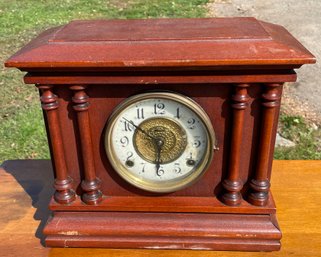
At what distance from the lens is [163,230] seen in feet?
3.70

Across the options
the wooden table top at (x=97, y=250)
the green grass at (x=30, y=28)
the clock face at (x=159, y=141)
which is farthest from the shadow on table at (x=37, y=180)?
the green grass at (x=30, y=28)

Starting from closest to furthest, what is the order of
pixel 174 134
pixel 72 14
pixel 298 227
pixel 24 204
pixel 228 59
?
pixel 228 59 < pixel 174 134 < pixel 298 227 < pixel 24 204 < pixel 72 14

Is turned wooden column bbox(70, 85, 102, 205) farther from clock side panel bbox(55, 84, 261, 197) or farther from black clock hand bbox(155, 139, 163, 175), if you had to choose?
black clock hand bbox(155, 139, 163, 175)

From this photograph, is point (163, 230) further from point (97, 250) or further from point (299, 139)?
point (299, 139)

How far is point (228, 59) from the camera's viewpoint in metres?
0.92

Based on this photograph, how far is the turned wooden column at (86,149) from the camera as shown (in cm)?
102

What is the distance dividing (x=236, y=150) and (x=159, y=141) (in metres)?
0.19

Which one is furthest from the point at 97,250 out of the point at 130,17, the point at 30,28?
the point at 130,17

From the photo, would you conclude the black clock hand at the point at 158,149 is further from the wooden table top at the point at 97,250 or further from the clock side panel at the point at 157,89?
the wooden table top at the point at 97,250

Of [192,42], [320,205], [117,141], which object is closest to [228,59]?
[192,42]

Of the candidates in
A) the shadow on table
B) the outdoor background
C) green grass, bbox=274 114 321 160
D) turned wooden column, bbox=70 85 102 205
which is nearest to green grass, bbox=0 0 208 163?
the outdoor background

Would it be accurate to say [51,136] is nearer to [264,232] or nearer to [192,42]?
[192,42]

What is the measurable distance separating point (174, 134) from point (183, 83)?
0.14 metres

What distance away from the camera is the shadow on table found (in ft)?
4.27
